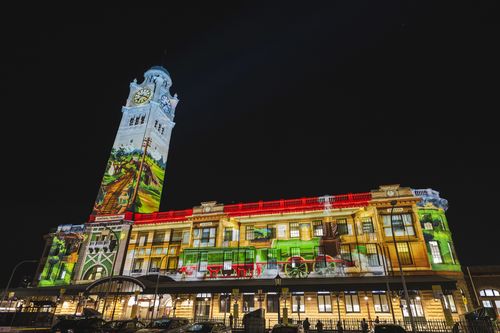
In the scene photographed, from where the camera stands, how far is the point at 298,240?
38.3 m

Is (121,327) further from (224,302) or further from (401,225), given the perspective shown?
(401,225)

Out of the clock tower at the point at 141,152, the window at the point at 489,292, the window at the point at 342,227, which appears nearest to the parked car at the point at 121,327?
the window at the point at 342,227

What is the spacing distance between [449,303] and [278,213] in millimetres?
21951

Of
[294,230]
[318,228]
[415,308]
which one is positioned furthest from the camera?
[294,230]

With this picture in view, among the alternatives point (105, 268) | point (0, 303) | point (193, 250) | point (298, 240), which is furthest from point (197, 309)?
point (0, 303)

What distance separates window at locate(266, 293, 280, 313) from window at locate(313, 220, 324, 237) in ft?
31.3

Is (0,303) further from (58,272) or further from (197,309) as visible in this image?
(197,309)

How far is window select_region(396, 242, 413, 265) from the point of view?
33.3 metres

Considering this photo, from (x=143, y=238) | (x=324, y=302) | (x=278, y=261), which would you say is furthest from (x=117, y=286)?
(x=324, y=302)

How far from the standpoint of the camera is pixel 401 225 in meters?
35.2

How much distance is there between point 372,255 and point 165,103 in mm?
57581

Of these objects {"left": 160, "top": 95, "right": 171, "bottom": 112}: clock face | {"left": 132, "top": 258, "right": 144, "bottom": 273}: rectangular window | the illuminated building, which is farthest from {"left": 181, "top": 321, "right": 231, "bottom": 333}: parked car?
{"left": 160, "top": 95, "right": 171, "bottom": 112}: clock face

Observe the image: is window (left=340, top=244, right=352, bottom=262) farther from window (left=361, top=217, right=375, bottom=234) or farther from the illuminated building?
window (left=361, top=217, right=375, bottom=234)

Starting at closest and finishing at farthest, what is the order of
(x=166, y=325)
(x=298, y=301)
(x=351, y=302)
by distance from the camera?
(x=166, y=325) < (x=351, y=302) < (x=298, y=301)
